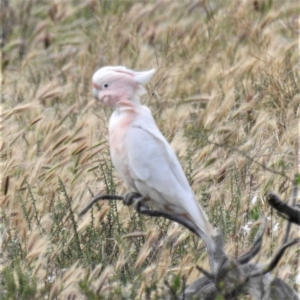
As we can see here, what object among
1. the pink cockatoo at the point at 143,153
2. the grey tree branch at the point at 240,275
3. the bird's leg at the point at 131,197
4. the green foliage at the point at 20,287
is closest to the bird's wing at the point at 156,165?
the pink cockatoo at the point at 143,153

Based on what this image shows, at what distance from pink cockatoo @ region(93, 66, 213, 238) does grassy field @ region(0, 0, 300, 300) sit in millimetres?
177

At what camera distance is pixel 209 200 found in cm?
431

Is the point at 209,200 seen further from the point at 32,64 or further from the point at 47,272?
the point at 32,64

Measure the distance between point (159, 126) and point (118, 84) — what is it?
2.20 meters

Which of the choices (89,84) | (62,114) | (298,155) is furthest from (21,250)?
(89,84)

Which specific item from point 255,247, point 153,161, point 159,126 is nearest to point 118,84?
point 153,161

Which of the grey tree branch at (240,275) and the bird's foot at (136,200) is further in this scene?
the bird's foot at (136,200)

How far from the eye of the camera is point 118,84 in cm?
325

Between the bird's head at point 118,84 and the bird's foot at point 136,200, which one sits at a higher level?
the bird's head at point 118,84

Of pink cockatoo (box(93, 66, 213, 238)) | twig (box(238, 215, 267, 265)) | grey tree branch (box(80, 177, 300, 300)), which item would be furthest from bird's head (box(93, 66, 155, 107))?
twig (box(238, 215, 267, 265))

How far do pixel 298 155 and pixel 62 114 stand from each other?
196 cm

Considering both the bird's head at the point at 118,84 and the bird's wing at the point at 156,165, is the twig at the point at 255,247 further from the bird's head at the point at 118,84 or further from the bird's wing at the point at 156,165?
the bird's head at the point at 118,84

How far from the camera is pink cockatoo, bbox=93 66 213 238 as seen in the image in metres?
3.30

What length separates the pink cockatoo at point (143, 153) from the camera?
3.30 metres
